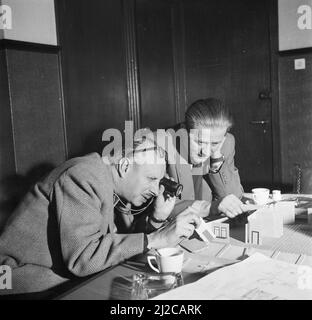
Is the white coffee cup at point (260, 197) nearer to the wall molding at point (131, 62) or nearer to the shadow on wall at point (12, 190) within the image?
the shadow on wall at point (12, 190)

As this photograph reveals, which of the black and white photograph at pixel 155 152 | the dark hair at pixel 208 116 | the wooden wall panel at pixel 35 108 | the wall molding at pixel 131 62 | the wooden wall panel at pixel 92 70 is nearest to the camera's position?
the black and white photograph at pixel 155 152

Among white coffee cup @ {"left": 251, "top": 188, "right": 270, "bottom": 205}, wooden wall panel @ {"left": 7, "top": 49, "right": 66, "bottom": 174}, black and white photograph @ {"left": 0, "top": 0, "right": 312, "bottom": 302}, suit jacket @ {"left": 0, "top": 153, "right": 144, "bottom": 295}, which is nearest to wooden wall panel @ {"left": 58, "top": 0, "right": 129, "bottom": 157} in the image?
black and white photograph @ {"left": 0, "top": 0, "right": 312, "bottom": 302}

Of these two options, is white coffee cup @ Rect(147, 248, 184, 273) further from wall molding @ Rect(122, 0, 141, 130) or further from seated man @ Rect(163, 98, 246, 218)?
wall molding @ Rect(122, 0, 141, 130)

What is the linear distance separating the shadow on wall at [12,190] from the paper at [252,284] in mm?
2125

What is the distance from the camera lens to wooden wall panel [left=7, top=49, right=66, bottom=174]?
305 centimetres

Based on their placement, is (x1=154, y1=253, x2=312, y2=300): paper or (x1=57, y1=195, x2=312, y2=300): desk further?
(x1=57, y1=195, x2=312, y2=300): desk

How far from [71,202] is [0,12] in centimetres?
216

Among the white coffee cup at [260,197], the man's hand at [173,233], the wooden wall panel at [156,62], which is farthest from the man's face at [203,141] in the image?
the wooden wall panel at [156,62]

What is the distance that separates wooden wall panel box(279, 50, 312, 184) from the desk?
2.81m

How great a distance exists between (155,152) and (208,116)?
2.28ft

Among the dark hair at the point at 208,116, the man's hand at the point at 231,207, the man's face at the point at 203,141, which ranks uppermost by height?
the dark hair at the point at 208,116

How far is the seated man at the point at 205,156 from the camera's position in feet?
7.03

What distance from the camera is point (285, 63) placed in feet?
13.7
